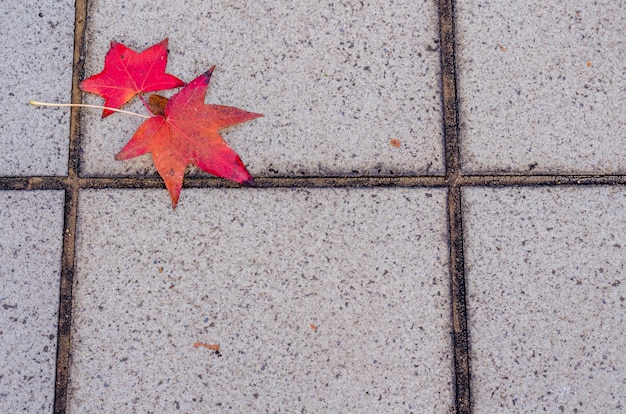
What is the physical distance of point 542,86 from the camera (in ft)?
4.86

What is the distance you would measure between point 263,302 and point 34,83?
0.92 meters

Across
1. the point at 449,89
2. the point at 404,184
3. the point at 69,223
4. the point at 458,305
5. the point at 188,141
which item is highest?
the point at 449,89

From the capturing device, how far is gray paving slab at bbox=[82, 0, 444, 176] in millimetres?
1443

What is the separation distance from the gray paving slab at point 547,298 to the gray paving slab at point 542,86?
102 millimetres

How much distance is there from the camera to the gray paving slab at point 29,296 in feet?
4.44

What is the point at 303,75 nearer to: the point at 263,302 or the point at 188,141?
the point at 188,141

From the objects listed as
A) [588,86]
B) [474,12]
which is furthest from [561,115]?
[474,12]

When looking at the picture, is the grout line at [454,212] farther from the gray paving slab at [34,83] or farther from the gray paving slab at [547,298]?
the gray paving slab at [34,83]

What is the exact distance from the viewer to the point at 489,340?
1.40 m

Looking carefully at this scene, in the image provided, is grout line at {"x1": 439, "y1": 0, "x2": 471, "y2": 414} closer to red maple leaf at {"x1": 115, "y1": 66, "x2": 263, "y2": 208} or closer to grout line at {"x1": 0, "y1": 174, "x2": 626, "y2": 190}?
grout line at {"x1": 0, "y1": 174, "x2": 626, "y2": 190}

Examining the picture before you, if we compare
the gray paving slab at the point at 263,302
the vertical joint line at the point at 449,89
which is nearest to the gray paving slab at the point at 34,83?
the gray paving slab at the point at 263,302

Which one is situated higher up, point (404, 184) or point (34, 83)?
point (34, 83)

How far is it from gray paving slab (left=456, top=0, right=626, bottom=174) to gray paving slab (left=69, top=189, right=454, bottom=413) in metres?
0.27

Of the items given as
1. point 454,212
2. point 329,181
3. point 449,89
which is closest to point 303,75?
point 329,181
